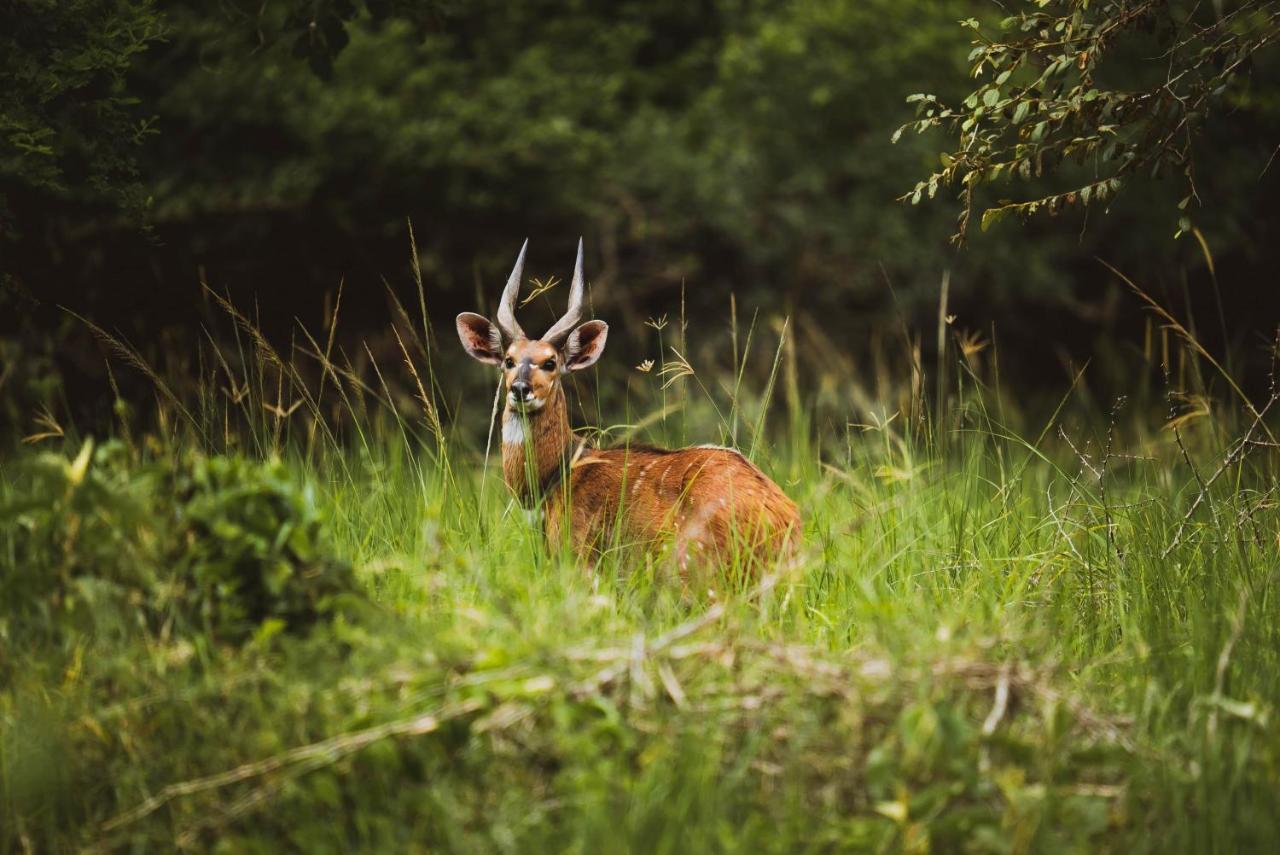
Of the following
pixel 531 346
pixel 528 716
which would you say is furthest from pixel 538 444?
pixel 528 716

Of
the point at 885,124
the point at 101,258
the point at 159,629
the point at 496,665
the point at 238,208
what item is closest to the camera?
the point at 496,665

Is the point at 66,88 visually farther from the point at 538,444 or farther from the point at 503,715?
the point at 503,715

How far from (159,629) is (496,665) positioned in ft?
3.25

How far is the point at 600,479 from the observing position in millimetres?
6098

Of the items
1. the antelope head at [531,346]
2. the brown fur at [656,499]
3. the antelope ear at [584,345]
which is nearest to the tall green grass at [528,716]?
the brown fur at [656,499]

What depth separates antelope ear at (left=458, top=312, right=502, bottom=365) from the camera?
6441 millimetres

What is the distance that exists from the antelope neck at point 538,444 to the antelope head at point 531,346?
65mm

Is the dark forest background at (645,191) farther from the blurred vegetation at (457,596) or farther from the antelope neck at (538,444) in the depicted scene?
the antelope neck at (538,444)

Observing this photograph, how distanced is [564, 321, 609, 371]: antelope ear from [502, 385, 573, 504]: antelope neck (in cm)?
14

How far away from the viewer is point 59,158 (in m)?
6.57

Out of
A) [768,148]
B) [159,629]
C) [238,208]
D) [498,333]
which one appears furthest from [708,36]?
[159,629]

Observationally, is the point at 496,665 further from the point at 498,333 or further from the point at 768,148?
the point at 768,148

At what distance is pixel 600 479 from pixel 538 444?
450 millimetres

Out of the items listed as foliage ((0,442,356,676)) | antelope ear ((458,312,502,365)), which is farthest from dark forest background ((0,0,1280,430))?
foliage ((0,442,356,676))
